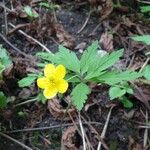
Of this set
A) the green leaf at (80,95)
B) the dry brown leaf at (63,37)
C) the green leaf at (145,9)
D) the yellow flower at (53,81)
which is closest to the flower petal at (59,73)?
the yellow flower at (53,81)

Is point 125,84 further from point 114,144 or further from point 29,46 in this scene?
point 29,46

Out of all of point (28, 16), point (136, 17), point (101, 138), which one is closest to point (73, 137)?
point (101, 138)

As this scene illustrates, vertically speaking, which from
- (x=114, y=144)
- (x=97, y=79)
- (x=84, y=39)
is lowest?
(x=114, y=144)

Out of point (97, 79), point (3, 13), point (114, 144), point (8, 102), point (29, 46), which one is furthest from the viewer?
point (3, 13)

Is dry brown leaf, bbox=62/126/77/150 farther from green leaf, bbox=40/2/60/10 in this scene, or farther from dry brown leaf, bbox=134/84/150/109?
green leaf, bbox=40/2/60/10

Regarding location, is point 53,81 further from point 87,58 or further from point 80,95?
point 87,58

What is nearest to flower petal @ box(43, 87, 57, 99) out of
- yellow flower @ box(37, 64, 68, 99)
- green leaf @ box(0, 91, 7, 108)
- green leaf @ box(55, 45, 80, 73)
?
yellow flower @ box(37, 64, 68, 99)
